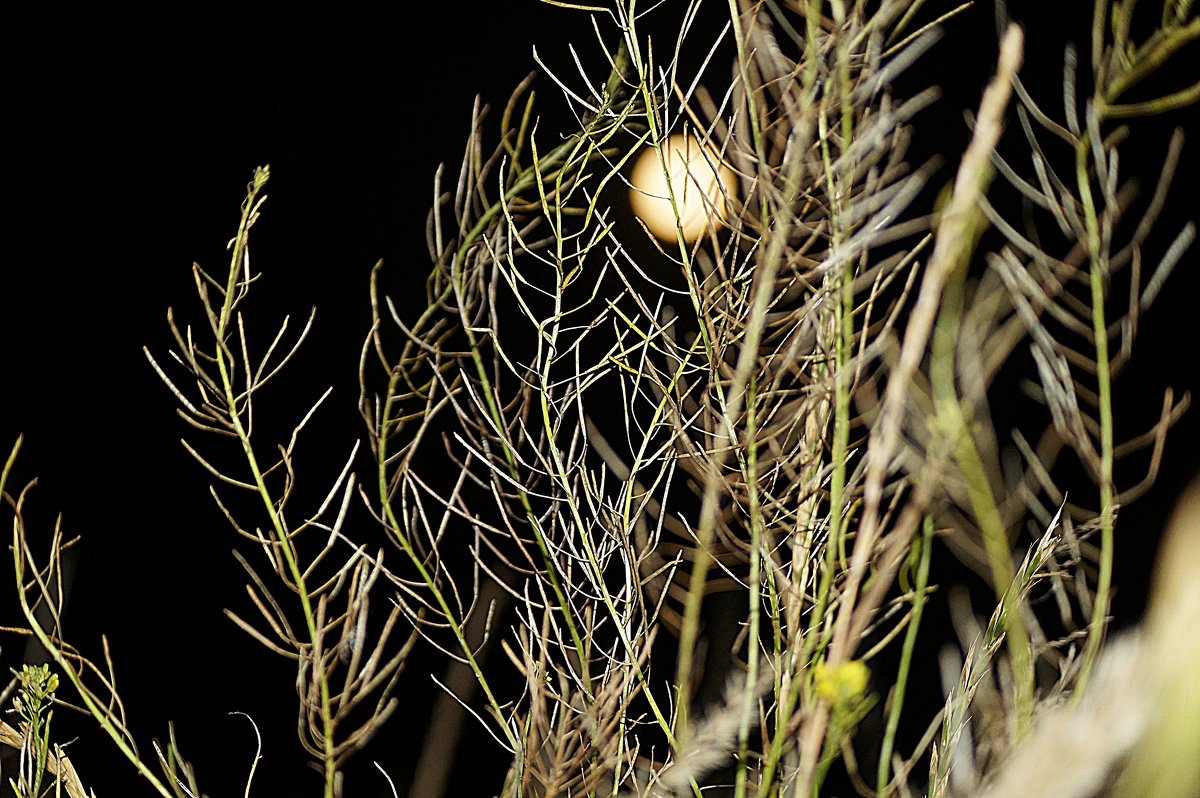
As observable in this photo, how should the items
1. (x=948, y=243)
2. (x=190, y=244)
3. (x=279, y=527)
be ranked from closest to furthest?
1. (x=948, y=243)
2. (x=279, y=527)
3. (x=190, y=244)

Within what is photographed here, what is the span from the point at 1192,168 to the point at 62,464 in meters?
1.22

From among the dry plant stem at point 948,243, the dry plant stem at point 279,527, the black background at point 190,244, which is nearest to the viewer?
the dry plant stem at point 948,243

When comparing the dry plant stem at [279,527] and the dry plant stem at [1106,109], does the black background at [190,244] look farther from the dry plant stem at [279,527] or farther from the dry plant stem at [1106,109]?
the dry plant stem at [1106,109]

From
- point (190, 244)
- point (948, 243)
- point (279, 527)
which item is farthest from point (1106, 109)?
point (190, 244)

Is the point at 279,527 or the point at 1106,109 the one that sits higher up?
the point at 1106,109

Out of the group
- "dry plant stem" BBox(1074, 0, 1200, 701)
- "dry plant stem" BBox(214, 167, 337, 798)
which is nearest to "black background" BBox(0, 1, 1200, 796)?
"dry plant stem" BBox(214, 167, 337, 798)

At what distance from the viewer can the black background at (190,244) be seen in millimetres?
812

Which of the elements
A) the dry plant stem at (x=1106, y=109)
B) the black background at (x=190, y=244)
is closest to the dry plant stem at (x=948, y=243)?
the dry plant stem at (x=1106, y=109)

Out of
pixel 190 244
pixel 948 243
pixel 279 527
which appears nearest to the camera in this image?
pixel 948 243

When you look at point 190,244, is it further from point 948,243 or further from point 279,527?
point 948,243

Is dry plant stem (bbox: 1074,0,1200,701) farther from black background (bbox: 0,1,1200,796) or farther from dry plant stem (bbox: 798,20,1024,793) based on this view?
black background (bbox: 0,1,1200,796)

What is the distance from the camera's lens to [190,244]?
0.85 m

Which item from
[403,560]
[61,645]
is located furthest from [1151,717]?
[403,560]

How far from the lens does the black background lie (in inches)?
32.0
